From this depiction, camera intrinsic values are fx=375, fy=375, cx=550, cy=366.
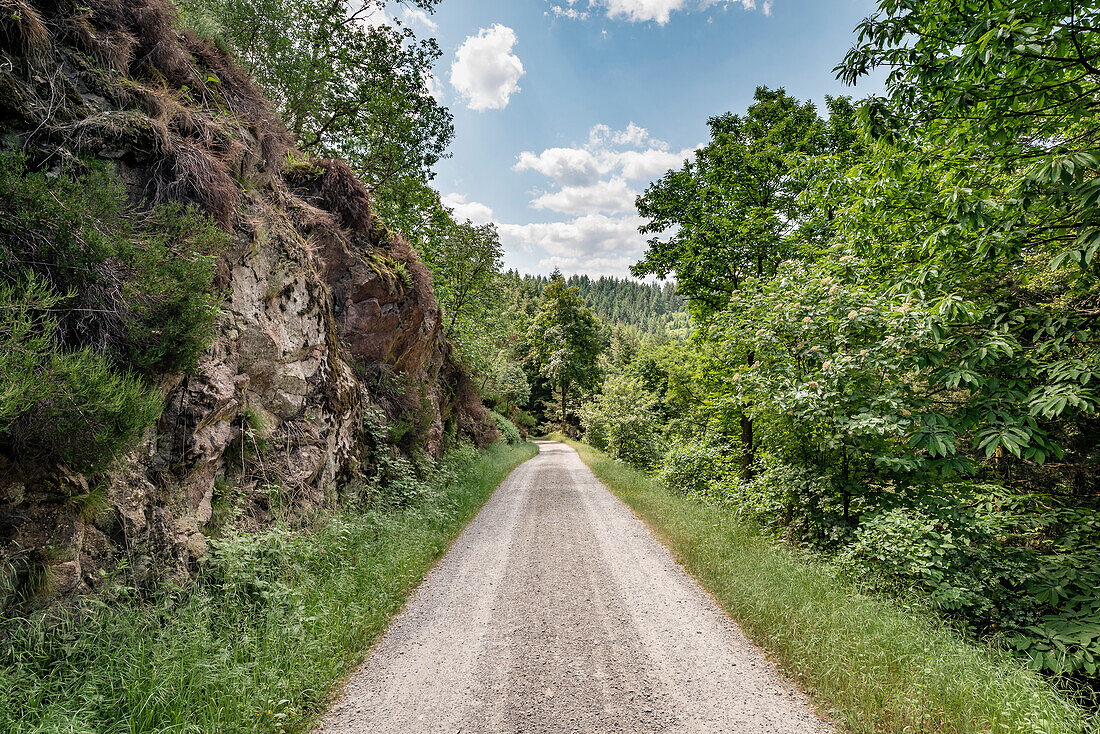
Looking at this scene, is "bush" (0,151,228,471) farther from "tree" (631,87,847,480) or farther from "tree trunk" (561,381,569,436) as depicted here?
"tree trunk" (561,381,569,436)

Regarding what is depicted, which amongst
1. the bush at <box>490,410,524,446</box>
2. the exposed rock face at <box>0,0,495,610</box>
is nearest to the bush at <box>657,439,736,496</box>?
the exposed rock face at <box>0,0,495,610</box>

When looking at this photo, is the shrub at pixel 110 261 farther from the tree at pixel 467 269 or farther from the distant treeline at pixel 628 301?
the distant treeline at pixel 628 301

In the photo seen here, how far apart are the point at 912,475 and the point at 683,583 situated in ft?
10.7

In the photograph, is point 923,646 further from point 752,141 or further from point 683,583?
point 752,141

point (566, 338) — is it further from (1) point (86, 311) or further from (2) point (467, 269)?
(1) point (86, 311)

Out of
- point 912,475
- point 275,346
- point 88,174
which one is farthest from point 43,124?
point 912,475

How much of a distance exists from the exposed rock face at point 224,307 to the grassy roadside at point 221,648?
0.34m

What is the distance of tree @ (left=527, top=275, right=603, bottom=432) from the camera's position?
32.4m

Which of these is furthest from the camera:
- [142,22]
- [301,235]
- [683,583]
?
[301,235]

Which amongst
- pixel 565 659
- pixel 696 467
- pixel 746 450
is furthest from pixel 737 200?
pixel 565 659

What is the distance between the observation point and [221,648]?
2.99 m

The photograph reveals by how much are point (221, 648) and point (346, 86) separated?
12324 millimetres

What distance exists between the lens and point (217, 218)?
4.36m

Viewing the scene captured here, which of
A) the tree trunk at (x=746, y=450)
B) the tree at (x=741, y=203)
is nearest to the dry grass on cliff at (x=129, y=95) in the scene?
the tree at (x=741, y=203)
